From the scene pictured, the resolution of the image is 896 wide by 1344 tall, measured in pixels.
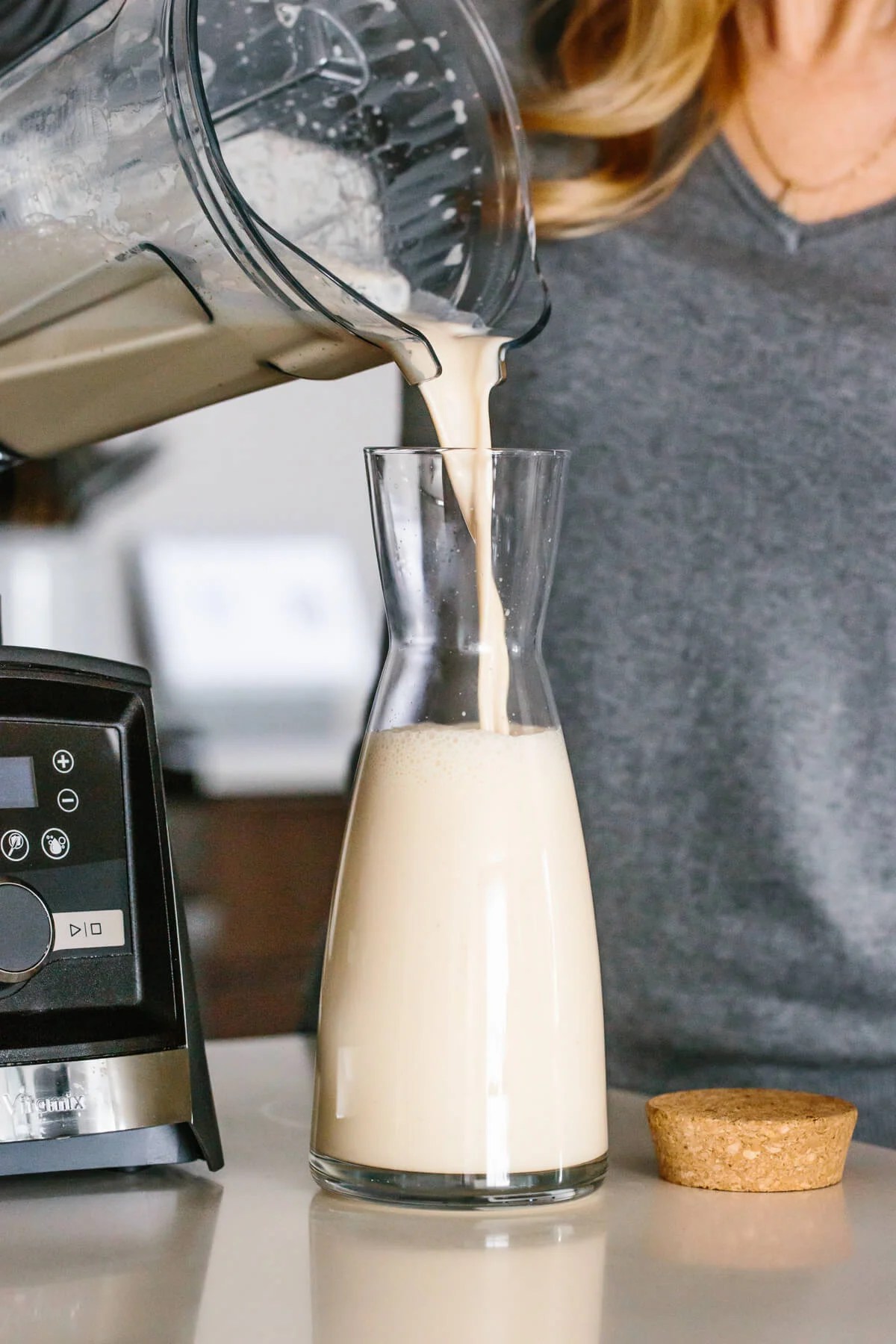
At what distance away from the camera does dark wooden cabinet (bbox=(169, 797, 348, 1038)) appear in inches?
45.5

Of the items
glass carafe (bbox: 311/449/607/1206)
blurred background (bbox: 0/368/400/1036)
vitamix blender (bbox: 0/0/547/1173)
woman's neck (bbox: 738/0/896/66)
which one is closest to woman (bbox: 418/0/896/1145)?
woman's neck (bbox: 738/0/896/66)

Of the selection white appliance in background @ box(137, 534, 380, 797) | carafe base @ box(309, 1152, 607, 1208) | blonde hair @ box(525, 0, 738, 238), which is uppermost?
blonde hair @ box(525, 0, 738, 238)

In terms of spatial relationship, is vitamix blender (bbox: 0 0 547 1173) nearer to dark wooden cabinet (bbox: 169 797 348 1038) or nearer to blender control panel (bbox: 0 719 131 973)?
blender control panel (bbox: 0 719 131 973)

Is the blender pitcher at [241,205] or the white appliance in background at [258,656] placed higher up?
the blender pitcher at [241,205]

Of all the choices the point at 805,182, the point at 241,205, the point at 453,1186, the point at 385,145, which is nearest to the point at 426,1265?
the point at 453,1186

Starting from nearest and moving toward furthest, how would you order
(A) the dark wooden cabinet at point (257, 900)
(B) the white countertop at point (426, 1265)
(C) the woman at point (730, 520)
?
1. (B) the white countertop at point (426, 1265)
2. (C) the woman at point (730, 520)
3. (A) the dark wooden cabinet at point (257, 900)

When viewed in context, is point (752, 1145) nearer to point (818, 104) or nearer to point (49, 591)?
point (49, 591)

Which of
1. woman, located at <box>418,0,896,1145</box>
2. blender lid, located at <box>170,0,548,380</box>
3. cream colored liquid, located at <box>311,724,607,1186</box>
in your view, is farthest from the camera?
woman, located at <box>418,0,896,1145</box>

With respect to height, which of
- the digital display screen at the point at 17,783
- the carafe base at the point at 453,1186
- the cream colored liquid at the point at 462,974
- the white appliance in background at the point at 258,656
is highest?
the white appliance in background at the point at 258,656

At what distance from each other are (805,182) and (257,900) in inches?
27.4

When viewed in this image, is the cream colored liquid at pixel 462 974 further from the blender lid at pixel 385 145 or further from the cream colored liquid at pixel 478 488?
the blender lid at pixel 385 145

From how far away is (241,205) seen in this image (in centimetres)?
62

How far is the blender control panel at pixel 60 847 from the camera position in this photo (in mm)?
619

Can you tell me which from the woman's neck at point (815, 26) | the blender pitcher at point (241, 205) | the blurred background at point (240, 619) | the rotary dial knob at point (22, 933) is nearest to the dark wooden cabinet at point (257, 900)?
the blurred background at point (240, 619)
